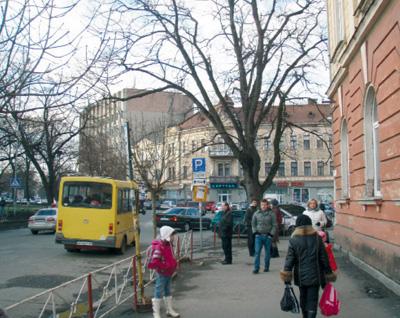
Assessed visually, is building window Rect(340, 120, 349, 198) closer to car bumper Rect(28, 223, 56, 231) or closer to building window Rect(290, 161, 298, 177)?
car bumper Rect(28, 223, 56, 231)

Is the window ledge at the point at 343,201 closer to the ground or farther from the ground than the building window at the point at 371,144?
closer to the ground

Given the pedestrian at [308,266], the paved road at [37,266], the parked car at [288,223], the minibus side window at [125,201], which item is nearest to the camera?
the pedestrian at [308,266]

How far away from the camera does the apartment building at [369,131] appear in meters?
9.91

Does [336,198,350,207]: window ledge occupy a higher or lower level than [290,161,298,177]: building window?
lower

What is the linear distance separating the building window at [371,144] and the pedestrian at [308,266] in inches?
224

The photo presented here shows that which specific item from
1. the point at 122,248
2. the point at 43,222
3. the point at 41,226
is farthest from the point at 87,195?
the point at 41,226

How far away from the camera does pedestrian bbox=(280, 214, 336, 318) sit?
22.5ft

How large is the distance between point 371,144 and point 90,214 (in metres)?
9.66

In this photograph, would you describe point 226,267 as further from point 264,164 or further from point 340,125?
point 264,164

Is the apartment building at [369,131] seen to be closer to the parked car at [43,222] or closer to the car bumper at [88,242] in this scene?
the car bumper at [88,242]

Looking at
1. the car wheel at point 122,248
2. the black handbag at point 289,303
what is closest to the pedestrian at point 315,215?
the black handbag at point 289,303

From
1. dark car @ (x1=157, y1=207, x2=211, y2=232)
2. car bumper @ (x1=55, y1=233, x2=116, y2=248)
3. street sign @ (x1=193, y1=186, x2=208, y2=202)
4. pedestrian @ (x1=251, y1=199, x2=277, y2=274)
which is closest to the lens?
pedestrian @ (x1=251, y1=199, x2=277, y2=274)

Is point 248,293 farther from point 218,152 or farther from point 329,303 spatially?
point 218,152

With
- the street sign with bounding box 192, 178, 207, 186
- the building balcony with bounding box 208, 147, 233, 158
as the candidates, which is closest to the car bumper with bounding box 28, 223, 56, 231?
the street sign with bounding box 192, 178, 207, 186
